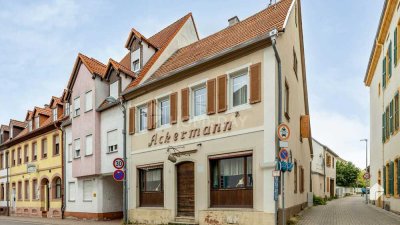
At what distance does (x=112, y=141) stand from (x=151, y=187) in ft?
15.8

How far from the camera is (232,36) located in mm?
18938

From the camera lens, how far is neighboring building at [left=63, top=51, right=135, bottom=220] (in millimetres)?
23734

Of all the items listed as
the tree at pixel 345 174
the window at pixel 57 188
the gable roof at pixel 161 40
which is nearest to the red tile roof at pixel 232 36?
the gable roof at pixel 161 40

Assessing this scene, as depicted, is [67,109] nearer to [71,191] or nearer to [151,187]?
[71,191]

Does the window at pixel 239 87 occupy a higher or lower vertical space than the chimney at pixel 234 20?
lower

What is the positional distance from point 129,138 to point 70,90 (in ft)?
26.7

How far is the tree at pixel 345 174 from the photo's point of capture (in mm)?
64375

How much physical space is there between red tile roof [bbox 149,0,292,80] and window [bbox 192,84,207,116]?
1.31m

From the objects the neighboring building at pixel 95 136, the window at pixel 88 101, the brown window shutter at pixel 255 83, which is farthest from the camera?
the window at pixel 88 101

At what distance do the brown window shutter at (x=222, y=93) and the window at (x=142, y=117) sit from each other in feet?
18.4

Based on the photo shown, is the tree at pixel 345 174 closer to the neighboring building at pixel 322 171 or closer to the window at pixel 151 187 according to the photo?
the neighboring building at pixel 322 171

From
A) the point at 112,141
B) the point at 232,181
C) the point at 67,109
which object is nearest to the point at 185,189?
the point at 232,181

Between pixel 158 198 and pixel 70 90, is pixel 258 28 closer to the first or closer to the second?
pixel 158 198

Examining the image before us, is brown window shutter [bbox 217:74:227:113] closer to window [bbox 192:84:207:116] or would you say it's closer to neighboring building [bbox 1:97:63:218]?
window [bbox 192:84:207:116]
